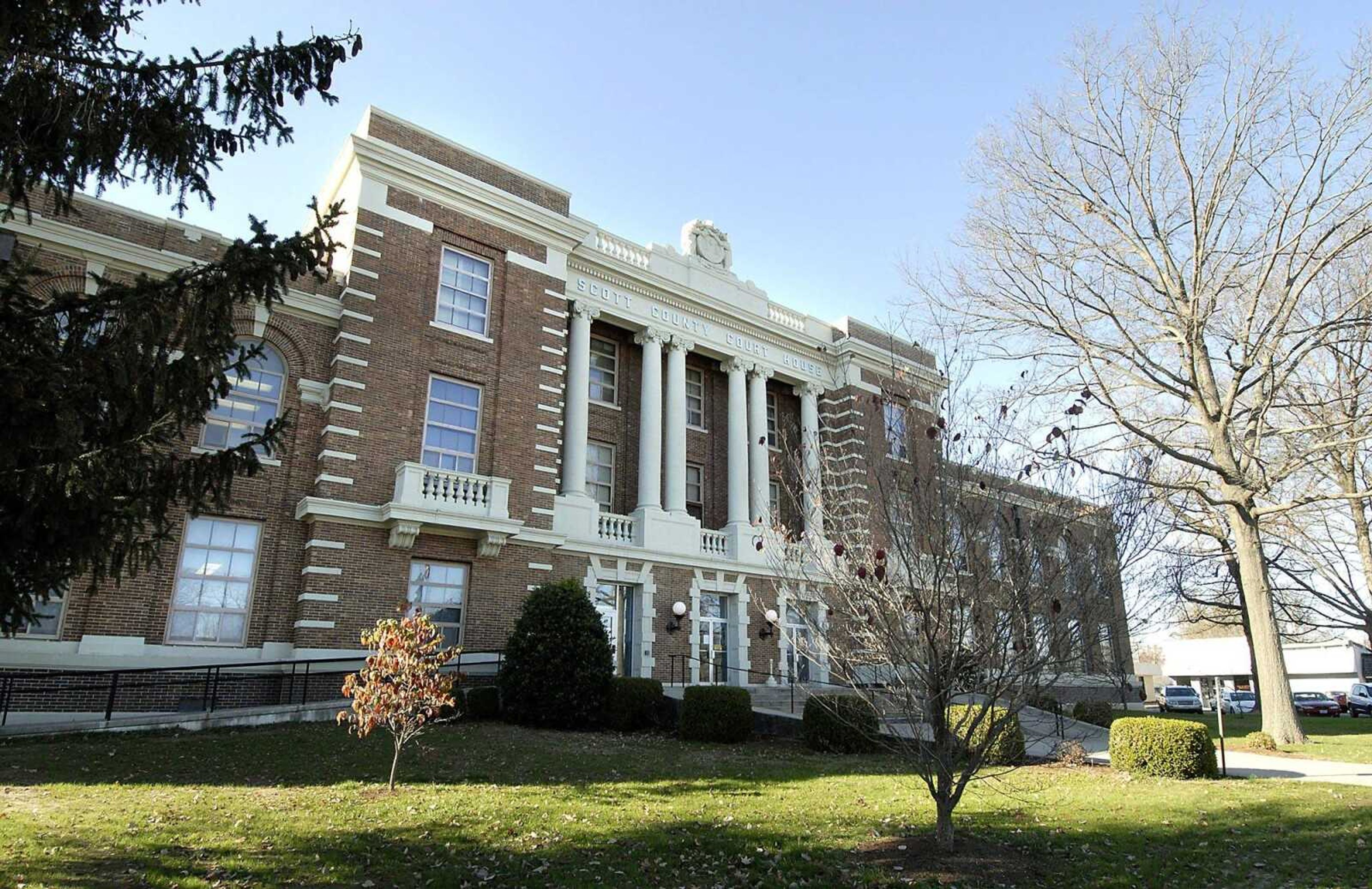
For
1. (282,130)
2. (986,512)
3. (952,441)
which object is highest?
(282,130)

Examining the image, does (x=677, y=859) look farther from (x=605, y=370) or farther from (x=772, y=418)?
(x=772, y=418)

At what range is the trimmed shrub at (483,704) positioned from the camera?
16.4 m

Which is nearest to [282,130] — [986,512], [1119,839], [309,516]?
[986,512]

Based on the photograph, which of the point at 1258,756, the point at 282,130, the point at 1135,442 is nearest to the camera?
the point at 282,130

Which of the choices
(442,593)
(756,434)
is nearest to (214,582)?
(442,593)

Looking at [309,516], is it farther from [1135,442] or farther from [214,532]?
[1135,442]

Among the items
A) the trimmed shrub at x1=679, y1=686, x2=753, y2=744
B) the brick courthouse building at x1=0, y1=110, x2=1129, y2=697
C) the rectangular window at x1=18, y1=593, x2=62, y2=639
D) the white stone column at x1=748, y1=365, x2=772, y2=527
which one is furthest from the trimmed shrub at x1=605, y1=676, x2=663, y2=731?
the white stone column at x1=748, y1=365, x2=772, y2=527

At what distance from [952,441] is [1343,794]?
8.49 metres

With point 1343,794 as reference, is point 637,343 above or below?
above

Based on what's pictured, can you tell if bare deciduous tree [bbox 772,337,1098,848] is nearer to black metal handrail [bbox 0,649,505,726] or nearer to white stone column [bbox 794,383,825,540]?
white stone column [bbox 794,383,825,540]

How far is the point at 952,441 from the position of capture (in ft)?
26.2

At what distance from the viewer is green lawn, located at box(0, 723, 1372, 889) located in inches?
276

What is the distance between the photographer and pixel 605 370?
2622 centimetres

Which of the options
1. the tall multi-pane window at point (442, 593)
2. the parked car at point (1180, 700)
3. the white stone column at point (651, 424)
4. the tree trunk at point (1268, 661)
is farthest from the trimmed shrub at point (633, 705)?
the parked car at point (1180, 700)
